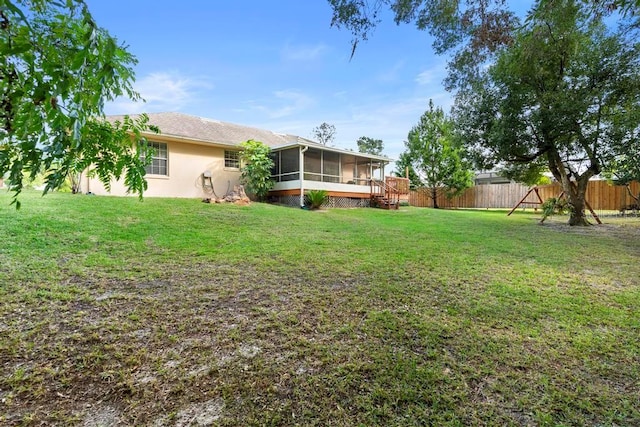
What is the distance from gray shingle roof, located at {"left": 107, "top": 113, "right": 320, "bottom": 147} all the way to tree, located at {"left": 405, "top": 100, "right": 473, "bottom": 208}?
31.9 feet

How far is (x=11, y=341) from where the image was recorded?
242 centimetres

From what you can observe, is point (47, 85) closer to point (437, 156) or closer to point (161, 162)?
point (161, 162)

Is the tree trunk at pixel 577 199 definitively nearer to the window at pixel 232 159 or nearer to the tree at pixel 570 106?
the tree at pixel 570 106

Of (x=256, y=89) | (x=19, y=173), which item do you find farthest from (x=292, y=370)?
(x=256, y=89)

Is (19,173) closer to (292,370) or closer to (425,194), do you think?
(292,370)

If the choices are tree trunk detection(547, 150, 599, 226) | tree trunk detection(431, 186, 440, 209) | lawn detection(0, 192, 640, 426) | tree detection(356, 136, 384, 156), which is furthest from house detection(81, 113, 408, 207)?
tree detection(356, 136, 384, 156)

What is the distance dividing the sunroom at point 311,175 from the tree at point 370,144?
26143 millimetres

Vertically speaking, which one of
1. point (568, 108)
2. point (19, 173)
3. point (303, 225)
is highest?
point (568, 108)

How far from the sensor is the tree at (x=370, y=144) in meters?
43.7

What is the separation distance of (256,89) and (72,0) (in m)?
14.6

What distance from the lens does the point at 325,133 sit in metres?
39.6

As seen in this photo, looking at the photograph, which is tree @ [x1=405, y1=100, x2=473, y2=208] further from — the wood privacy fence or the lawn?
the lawn

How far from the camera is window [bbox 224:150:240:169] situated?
45.8 feet

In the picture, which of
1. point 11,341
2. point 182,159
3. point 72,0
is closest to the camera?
point 72,0
